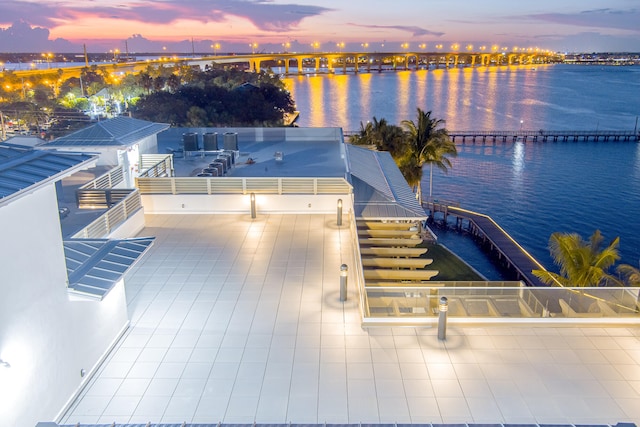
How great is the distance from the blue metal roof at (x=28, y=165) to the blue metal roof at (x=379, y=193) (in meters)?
11.8

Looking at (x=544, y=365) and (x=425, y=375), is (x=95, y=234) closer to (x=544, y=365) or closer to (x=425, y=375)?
(x=425, y=375)

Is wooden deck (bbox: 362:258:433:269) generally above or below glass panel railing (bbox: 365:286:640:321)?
below

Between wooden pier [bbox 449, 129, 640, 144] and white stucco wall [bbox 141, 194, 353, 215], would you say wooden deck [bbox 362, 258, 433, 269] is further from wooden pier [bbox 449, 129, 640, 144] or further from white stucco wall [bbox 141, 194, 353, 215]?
wooden pier [bbox 449, 129, 640, 144]

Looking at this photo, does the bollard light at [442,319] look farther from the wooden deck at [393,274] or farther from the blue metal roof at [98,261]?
the wooden deck at [393,274]

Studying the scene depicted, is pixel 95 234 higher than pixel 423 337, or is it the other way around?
pixel 95 234

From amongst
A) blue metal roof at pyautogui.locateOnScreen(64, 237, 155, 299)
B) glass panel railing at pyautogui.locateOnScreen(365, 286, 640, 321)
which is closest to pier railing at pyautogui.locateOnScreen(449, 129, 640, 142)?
glass panel railing at pyautogui.locateOnScreen(365, 286, 640, 321)

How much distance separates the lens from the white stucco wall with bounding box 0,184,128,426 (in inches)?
245

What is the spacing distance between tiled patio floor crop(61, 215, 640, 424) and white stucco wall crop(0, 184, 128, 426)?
0.66 meters

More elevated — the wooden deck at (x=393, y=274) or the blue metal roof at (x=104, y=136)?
the blue metal roof at (x=104, y=136)

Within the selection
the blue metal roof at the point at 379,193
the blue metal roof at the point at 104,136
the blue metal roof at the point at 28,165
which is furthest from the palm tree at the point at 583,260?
the blue metal roof at the point at 28,165

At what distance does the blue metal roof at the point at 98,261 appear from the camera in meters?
7.74

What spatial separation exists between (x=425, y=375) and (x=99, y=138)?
13926 millimetres

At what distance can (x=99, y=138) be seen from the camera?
57.1 feet

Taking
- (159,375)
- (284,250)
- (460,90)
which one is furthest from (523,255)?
(460,90)
